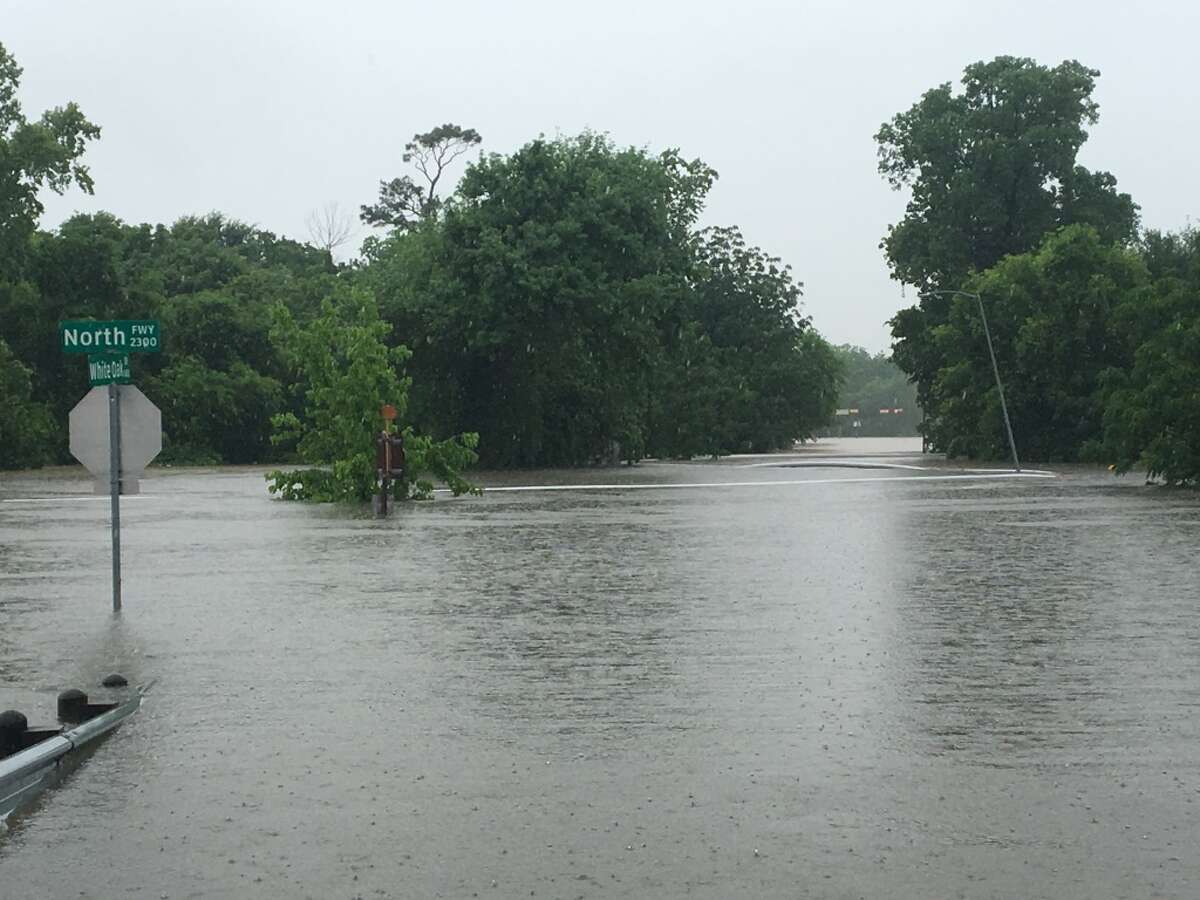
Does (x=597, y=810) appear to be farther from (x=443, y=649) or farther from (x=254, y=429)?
(x=254, y=429)

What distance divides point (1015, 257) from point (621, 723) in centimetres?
6938

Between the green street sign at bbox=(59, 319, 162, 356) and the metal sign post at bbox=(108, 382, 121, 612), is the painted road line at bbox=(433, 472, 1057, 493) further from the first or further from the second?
the green street sign at bbox=(59, 319, 162, 356)

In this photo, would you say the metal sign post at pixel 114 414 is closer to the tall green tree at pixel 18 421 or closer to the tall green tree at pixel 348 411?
the tall green tree at pixel 348 411

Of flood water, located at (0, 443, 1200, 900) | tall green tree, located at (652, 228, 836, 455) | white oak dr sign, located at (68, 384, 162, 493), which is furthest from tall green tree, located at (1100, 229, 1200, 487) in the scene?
tall green tree, located at (652, 228, 836, 455)

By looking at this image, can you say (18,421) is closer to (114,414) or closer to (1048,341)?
Answer: (1048,341)

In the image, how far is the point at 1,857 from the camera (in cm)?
702

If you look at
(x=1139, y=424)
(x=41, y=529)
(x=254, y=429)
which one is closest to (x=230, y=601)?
(x=41, y=529)

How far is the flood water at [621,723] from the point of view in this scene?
6879 mm

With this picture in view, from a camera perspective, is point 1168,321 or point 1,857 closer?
point 1,857

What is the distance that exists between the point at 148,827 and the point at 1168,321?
144 feet

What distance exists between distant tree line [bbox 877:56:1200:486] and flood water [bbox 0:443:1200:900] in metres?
42.6

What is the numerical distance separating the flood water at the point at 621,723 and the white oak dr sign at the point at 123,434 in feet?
3.89

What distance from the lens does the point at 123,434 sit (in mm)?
16734

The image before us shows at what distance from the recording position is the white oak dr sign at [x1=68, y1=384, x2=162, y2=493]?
16.5 meters
